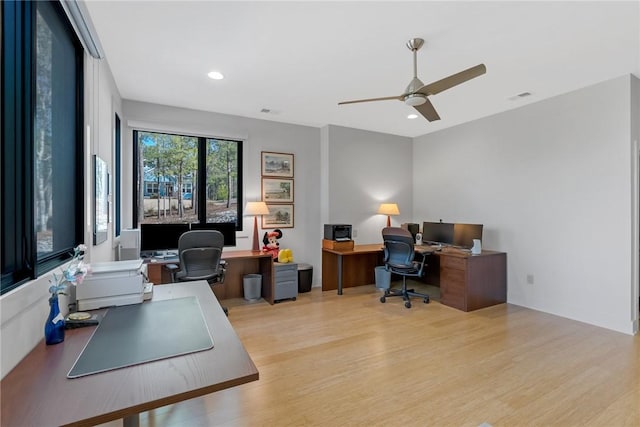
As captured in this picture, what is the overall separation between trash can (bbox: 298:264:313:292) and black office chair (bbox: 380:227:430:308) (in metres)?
1.12

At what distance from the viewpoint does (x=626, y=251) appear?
3.07 meters

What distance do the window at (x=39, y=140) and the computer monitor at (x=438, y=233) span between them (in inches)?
170

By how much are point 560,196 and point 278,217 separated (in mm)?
3693

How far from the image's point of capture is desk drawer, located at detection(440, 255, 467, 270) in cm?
381

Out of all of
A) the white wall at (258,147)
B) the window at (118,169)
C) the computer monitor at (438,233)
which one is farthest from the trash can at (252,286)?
the computer monitor at (438,233)

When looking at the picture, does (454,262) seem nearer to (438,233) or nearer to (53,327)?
(438,233)

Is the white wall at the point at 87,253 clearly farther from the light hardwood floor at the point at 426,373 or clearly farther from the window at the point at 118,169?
the light hardwood floor at the point at 426,373

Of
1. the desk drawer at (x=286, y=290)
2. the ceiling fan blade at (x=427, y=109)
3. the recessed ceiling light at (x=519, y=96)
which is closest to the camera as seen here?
the ceiling fan blade at (x=427, y=109)

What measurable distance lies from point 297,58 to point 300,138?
2205 millimetres

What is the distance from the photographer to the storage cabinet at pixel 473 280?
380 centimetres

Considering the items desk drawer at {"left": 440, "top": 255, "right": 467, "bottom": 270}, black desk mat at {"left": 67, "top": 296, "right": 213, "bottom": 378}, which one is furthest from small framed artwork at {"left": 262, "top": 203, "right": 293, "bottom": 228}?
black desk mat at {"left": 67, "top": 296, "right": 213, "bottom": 378}

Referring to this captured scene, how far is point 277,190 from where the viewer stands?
4711mm

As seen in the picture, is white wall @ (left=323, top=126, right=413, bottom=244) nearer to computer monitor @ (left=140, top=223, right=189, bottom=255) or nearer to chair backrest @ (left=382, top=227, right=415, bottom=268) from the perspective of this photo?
chair backrest @ (left=382, top=227, right=415, bottom=268)

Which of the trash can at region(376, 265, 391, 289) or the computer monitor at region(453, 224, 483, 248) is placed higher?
the computer monitor at region(453, 224, 483, 248)
